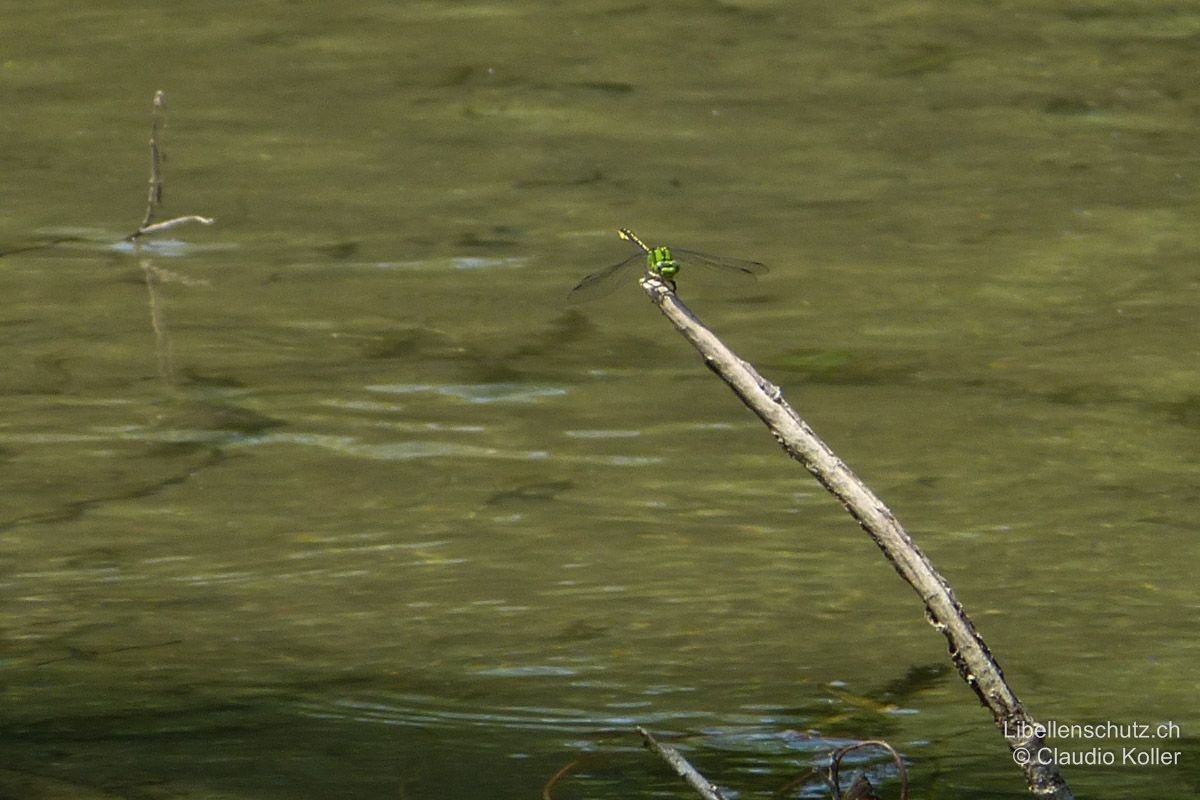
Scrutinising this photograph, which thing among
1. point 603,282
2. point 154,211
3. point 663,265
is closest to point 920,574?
point 663,265

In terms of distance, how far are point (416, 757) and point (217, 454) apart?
169cm

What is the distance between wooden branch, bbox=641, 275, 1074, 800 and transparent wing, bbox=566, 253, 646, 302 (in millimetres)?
957

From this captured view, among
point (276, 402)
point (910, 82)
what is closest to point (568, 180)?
point (910, 82)

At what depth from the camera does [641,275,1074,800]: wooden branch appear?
7.41 feet

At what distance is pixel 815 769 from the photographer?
8.92 ft

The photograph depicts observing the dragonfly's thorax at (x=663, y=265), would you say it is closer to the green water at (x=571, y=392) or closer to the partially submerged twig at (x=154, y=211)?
the green water at (x=571, y=392)

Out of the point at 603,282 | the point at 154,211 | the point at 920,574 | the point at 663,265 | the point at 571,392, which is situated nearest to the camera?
the point at 920,574

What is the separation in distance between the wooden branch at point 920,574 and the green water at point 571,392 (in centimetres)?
48

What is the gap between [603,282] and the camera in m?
4.95

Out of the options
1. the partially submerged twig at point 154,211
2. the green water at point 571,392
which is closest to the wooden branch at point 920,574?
the green water at point 571,392

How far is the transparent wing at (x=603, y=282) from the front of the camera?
3324 mm

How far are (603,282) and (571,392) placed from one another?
1.00ft

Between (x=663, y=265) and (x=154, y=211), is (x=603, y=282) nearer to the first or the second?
(x=154, y=211)

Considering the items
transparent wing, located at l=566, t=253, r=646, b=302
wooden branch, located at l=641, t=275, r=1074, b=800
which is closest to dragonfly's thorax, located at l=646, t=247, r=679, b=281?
transparent wing, located at l=566, t=253, r=646, b=302
